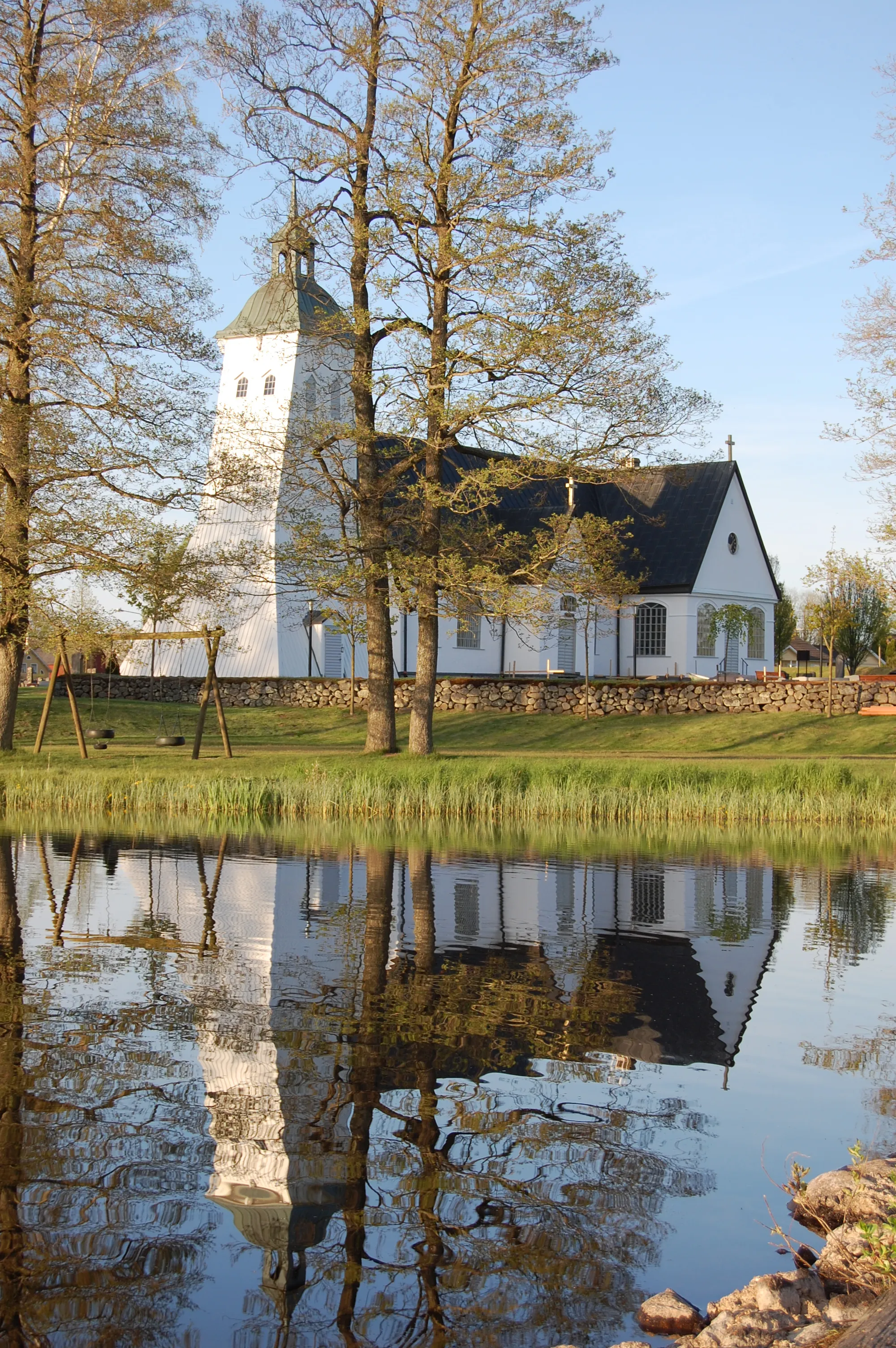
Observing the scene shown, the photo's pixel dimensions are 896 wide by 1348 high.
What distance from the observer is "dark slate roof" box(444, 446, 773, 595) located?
46.5 m

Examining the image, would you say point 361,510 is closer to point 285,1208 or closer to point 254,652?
point 254,652

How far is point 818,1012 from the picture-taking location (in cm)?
895

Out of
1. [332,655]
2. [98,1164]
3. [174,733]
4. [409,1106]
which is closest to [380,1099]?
[409,1106]

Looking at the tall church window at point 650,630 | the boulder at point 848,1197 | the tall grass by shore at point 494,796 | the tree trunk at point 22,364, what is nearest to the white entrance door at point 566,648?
the tall church window at point 650,630

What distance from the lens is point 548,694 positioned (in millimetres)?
37625

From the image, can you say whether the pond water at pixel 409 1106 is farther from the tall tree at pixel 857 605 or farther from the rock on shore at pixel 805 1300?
the tall tree at pixel 857 605

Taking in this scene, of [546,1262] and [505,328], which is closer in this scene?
[546,1262]

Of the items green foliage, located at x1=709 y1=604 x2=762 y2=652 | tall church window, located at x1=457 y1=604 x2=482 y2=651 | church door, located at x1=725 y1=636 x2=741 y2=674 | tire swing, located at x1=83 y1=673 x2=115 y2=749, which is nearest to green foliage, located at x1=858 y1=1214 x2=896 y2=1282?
tire swing, located at x1=83 y1=673 x2=115 y2=749

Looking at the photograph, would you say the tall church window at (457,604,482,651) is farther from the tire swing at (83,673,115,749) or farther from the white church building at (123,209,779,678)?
the tire swing at (83,673,115,749)

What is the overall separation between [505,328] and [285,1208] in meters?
19.5

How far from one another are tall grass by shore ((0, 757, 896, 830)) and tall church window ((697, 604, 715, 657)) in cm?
2618

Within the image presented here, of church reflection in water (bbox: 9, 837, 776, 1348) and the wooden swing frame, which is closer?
church reflection in water (bbox: 9, 837, 776, 1348)

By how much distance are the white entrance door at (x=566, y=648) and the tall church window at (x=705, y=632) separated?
4483 millimetres

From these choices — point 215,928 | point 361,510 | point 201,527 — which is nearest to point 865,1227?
point 215,928
